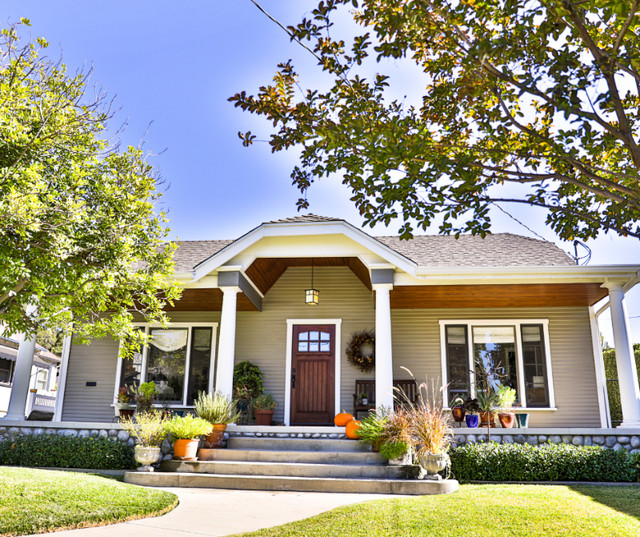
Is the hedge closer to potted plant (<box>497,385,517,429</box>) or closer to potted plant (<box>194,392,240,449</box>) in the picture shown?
potted plant (<box>497,385,517,429</box>)

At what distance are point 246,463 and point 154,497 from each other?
1.83 metres

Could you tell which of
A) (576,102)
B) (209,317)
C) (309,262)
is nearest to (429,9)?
(576,102)

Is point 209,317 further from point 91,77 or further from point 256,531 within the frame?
point 256,531

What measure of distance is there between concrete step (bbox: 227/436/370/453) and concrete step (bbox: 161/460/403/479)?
0.68m

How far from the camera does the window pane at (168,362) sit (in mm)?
11508

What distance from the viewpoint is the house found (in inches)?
369

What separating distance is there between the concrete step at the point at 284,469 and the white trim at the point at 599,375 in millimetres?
5424

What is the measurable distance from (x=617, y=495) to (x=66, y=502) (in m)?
5.95

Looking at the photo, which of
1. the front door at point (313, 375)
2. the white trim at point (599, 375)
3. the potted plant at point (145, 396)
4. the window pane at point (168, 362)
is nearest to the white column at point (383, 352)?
the front door at point (313, 375)

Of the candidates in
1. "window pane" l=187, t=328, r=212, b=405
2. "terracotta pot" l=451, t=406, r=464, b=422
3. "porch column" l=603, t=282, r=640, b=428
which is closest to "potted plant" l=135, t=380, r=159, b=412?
"window pane" l=187, t=328, r=212, b=405

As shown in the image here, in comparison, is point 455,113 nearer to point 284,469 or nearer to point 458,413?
point 284,469

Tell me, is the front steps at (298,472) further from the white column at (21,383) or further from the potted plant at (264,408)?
the white column at (21,383)

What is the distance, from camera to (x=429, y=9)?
4363 millimetres

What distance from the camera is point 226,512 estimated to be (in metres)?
5.41
